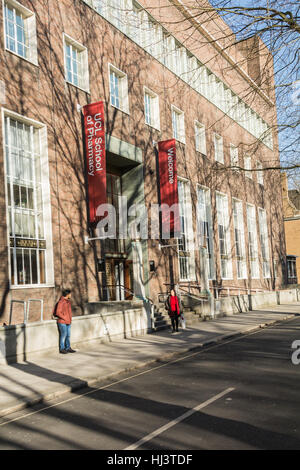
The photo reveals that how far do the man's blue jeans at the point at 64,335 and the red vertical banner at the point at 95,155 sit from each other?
6785 millimetres

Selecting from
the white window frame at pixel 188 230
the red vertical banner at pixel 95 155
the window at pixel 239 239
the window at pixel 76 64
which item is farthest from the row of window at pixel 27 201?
the window at pixel 239 239

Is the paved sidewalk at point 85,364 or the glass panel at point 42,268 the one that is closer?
the paved sidewalk at point 85,364

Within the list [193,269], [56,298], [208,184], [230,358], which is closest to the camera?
[230,358]

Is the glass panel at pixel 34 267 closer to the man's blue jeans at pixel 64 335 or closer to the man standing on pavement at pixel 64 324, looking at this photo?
the man standing on pavement at pixel 64 324

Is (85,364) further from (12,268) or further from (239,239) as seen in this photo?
(239,239)

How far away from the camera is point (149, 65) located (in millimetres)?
25766

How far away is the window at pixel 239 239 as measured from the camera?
1416 inches

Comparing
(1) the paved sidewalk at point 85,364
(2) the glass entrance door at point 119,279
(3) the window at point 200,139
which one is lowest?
(1) the paved sidewalk at point 85,364

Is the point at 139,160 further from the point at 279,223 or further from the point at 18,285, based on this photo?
the point at 279,223

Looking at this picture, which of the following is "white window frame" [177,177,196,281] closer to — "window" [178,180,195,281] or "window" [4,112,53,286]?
"window" [178,180,195,281]

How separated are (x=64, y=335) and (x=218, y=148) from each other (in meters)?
24.9

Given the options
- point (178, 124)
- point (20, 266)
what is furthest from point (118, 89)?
point (20, 266)

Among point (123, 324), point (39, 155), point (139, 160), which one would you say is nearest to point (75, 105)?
point (39, 155)

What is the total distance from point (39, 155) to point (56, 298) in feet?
16.7
